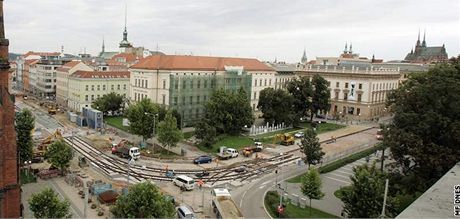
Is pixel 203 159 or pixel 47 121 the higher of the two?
pixel 203 159

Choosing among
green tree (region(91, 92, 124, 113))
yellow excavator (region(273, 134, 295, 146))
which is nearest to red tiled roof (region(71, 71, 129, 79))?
green tree (region(91, 92, 124, 113))

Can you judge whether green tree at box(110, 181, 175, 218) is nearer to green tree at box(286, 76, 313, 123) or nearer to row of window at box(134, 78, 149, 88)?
row of window at box(134, 78, 149, 88)

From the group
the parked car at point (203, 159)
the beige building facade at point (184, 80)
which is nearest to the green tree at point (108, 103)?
the beige building facade at point (184, 80)

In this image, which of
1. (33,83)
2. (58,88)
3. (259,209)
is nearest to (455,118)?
(259,209)

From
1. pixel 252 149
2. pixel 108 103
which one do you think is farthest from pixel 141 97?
pixel 252 149

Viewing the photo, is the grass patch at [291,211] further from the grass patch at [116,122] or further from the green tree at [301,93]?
the green tree at [301,93]

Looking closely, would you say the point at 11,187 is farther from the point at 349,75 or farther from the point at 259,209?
the point at 349,75

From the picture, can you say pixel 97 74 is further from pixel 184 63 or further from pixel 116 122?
pixel 184 63
